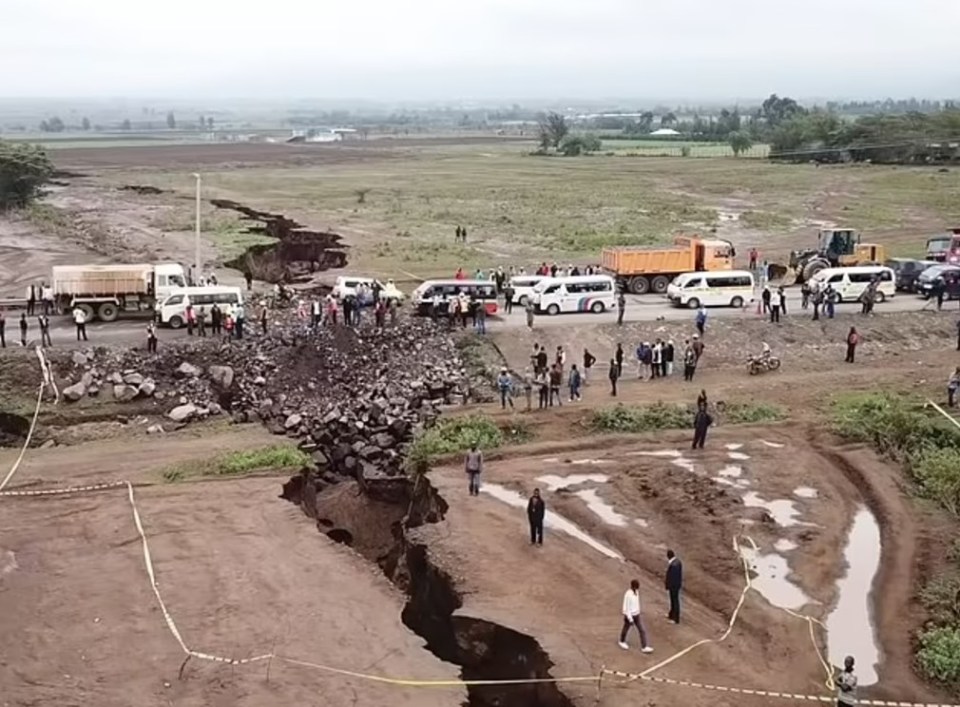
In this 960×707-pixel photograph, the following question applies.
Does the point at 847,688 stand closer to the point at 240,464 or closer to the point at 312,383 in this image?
the point at 240,464

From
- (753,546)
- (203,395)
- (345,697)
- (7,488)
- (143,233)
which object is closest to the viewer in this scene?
(345,697)

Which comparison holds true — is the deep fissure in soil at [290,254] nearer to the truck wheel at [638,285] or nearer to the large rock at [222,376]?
the truck wheel at [638,285]

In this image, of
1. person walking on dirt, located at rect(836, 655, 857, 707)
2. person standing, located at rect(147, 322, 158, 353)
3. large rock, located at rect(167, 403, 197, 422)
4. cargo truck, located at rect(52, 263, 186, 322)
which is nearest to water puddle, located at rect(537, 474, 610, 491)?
person walking on dirt, located at rect(836, 655, 857, 707)

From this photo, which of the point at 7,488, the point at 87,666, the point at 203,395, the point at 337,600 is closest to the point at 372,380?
the point at 203,395

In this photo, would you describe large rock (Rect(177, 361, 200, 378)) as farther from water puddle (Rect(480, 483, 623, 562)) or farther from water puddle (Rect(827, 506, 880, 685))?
water puddle (Rect(827, 506, 880, 685))

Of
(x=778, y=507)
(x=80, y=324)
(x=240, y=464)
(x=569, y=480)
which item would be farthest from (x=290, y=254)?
(x=778, y=507)

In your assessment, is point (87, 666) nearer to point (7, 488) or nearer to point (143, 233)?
point (7, 488)

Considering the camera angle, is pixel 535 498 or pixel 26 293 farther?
pixel 26 293

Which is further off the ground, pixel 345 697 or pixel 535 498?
pixel 535 498
